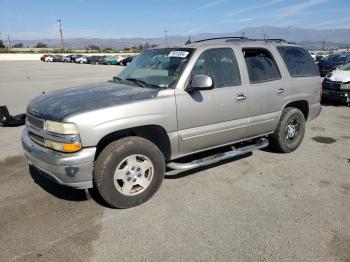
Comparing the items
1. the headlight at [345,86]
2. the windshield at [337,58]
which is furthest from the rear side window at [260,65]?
the windshield at [337,58]

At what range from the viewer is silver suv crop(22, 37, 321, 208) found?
3547 mm

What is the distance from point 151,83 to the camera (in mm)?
4395

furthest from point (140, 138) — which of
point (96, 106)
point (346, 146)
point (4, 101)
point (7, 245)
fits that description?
point (4, 101)

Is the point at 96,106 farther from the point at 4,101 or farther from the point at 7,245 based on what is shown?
the point at 4,101

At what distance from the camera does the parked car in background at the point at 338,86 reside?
1033 centimetres

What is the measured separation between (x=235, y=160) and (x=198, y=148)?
123 centimetres

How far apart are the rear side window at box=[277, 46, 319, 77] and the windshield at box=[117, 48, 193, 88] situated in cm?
198

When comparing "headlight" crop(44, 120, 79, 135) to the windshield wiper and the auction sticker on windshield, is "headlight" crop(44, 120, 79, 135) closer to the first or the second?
the windshield wiper

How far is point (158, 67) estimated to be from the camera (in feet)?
15.2

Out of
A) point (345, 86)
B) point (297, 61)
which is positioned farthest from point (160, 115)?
point (345, 86)

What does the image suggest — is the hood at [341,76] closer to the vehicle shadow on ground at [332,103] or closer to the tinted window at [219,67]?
the vehicle shadow on ground at [332,103]

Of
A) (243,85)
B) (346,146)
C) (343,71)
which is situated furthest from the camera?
(343,71)

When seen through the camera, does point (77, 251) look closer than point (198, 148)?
Yes

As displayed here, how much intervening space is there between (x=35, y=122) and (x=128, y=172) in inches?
47.6
